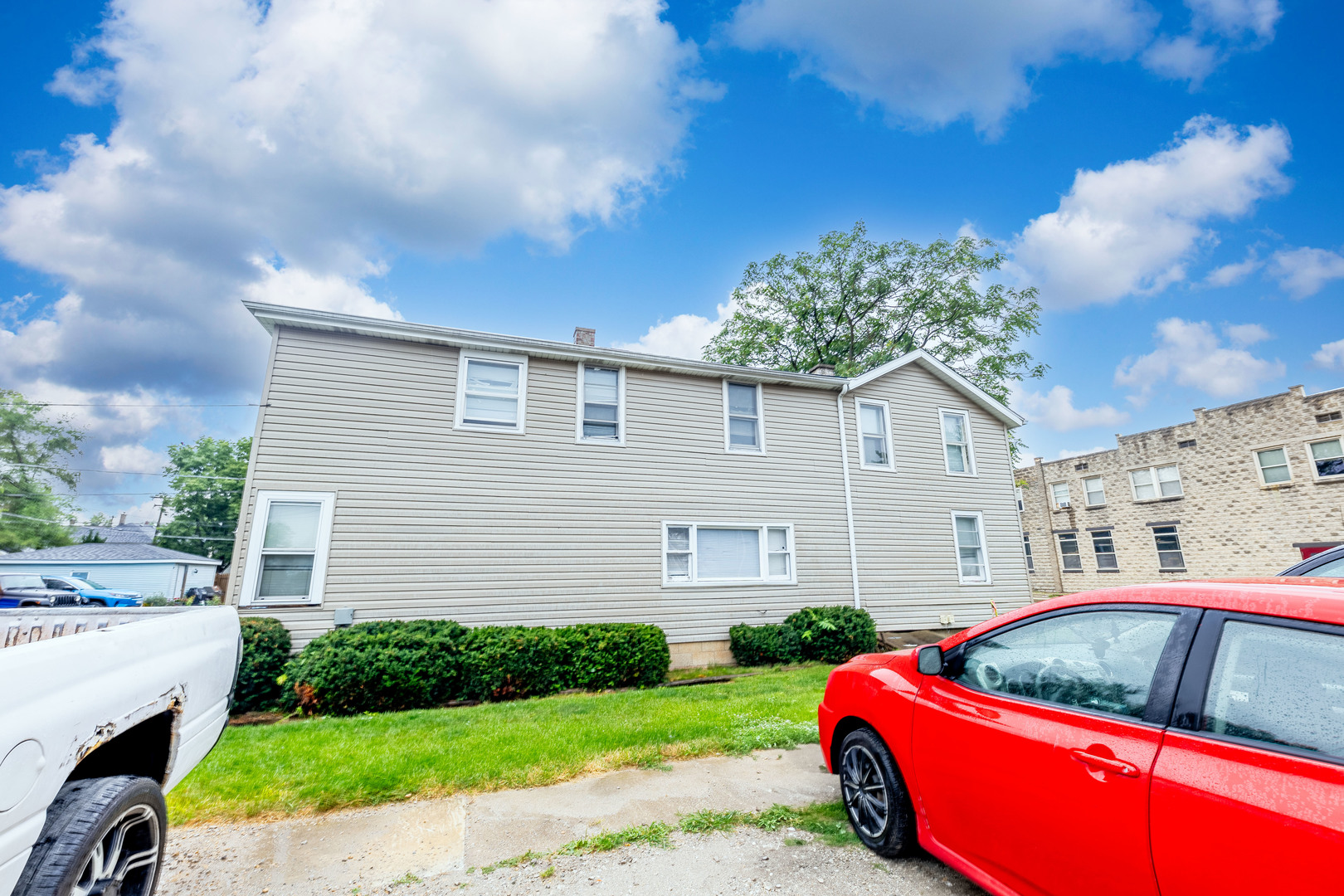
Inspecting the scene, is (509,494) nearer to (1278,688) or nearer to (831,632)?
(831,632)

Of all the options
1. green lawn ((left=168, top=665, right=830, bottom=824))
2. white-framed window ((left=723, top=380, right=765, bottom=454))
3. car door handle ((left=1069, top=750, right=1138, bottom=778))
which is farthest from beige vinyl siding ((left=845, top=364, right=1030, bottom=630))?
car door handle ((left=1069, top=750, right=1138, bottom=778))

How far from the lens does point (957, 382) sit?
48.1 feet

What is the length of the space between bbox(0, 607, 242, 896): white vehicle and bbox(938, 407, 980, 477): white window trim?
14.8m

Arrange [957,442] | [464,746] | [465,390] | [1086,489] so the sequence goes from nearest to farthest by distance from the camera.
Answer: [464,746], [465,390], [957,442], [1086,489]

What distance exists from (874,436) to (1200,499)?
2092 cm

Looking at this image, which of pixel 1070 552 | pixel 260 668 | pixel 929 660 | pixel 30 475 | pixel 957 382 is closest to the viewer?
pixel 929 660

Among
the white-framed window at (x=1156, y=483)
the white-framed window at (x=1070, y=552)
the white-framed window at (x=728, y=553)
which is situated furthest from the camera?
the white-framed window at (x=1070, y=552)

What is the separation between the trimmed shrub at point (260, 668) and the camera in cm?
761

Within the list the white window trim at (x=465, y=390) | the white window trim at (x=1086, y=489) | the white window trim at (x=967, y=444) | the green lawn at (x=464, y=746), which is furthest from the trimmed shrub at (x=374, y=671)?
the white window trim at (x=1086, y=489)

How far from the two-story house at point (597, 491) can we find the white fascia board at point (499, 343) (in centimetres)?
4

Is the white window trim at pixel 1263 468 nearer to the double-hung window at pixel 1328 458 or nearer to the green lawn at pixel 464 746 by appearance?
the double-hung window at pixel 1328 458

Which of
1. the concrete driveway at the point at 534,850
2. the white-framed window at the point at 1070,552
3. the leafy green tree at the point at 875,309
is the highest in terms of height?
the leafy green tree at the point at 875,309

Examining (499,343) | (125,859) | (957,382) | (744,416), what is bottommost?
(125,859)

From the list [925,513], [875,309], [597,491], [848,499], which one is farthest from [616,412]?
[875,309]
